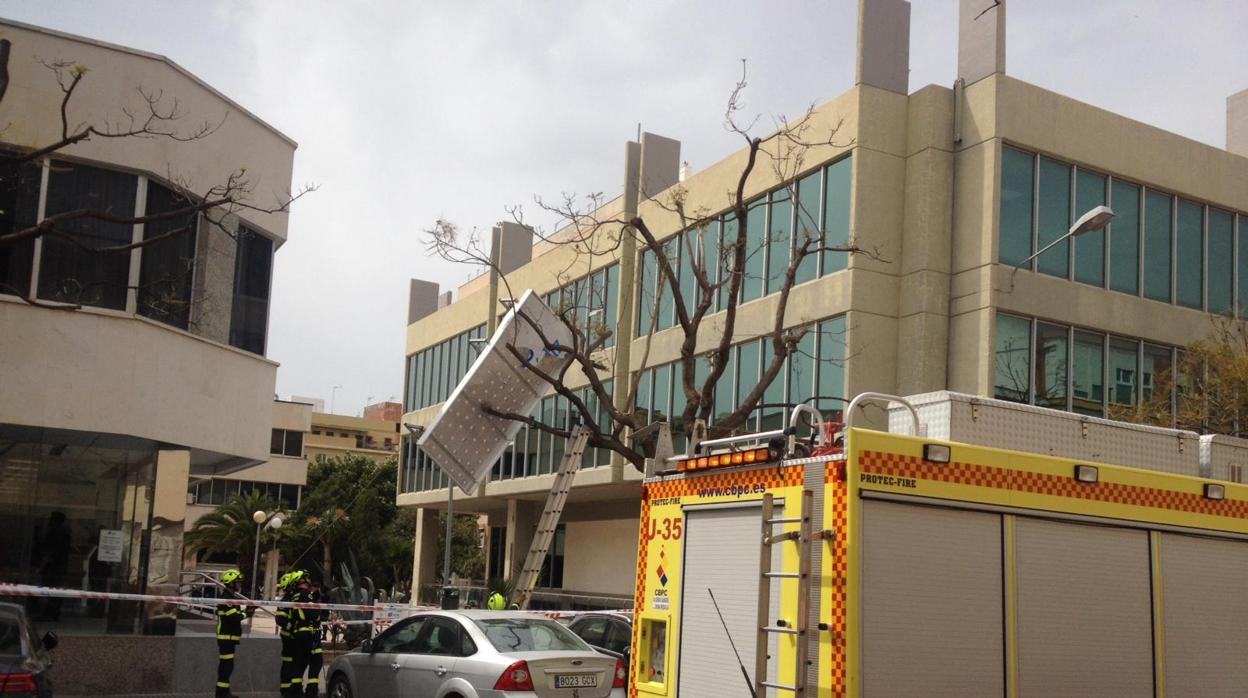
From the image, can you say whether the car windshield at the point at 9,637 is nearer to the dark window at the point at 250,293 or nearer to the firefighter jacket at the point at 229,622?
the firefighter jacket at the point at 229,622

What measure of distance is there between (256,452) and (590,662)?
9.05 m

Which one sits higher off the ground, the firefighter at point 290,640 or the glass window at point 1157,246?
the glass window at point 1157,246

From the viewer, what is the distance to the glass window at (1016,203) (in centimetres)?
2172

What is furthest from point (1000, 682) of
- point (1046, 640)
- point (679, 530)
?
point (679, 530)

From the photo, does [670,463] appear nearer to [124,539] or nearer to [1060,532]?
[1060,532]

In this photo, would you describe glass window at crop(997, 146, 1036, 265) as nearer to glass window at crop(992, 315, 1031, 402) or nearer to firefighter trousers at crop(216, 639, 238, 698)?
glass window at crop(992, 315, 1031, 402)

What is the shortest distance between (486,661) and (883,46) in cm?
1559

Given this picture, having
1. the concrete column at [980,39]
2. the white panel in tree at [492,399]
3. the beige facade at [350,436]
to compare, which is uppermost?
the concrete column at [980,39]

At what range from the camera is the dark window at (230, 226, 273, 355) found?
1867cm

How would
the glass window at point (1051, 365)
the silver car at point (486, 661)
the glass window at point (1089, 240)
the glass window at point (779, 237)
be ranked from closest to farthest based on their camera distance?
the silver car at point (486, 661) < the glass window at point (1051, 365) < the glass window at point (1089, 240) < the glass window at point (779, 237)

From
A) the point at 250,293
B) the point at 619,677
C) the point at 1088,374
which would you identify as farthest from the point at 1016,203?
the point at 619,677

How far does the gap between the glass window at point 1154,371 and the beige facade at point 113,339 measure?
1606 cm

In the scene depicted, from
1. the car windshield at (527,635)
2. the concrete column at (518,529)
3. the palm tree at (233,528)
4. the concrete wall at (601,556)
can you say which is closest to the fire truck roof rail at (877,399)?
the car windshield at (527,635)

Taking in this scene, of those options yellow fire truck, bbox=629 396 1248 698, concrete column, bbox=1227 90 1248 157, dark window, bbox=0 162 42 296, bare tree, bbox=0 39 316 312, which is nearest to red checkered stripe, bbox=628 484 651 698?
yellow fire truck, bbox=629 396 1248 698
